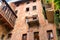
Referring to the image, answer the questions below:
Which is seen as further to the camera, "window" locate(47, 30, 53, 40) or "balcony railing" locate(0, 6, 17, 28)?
"balcony railing" locate(0, 6, 17, 28)

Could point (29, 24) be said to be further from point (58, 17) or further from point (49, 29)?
point (58, 17)

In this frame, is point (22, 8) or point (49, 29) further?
point (22, 8)

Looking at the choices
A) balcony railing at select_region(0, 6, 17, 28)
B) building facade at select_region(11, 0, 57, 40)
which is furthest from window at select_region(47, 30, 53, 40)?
balcony railing at select_region(0, 6, 17, 28)

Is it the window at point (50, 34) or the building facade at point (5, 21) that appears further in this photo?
the building facade at point (5, 21)

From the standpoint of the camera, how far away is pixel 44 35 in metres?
15.2

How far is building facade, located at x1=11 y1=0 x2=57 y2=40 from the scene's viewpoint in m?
15.0

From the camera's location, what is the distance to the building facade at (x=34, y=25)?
15000 mm

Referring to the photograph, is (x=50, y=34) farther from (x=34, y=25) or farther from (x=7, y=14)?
(x=7, y=14)

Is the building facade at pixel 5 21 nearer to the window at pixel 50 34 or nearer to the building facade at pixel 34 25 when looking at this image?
the building facade at pixel 34 25

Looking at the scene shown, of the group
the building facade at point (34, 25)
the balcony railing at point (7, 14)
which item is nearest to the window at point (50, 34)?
the building facade at point (34, 25)

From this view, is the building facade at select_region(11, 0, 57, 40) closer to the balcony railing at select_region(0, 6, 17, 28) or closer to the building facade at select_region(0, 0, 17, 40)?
the building facade at select_region(0, 0, 17, 40)

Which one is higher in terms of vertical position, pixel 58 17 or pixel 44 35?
pixel 58 17

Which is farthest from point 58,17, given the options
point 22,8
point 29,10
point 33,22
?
point 22,8

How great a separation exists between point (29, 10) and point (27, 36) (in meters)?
5.43
